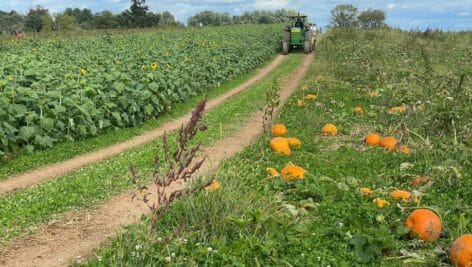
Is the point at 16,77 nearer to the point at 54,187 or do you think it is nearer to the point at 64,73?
the point at 64,73

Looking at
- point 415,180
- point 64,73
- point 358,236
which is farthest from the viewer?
point 64,73

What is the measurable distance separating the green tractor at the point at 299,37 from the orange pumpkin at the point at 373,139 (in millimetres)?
24148

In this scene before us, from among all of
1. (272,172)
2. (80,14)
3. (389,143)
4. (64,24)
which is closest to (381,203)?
(272,172)

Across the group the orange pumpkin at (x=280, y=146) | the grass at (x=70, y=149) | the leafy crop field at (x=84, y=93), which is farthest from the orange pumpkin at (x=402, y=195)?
the leafy crop field at (x=84, y=93)

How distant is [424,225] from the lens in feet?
18.8

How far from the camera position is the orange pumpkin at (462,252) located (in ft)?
16.7

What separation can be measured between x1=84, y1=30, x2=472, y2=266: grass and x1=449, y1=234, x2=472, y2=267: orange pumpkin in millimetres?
179

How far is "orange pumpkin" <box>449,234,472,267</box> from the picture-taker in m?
5.09

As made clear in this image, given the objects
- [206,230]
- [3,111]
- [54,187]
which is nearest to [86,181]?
[54,187]

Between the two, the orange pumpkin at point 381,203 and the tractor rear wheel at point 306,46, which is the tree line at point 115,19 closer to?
the tractor rear wheel at point 306,46

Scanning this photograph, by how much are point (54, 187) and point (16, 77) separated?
445 cm

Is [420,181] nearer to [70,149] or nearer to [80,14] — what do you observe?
[70,149]

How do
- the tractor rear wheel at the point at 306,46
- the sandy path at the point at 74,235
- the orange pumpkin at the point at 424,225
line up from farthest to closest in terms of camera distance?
the tractor rear wheel at the point at 306,46 → the sandy path at the point at 74,235 → the orange pumpkin at the point at 424,225

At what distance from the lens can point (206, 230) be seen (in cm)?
569
